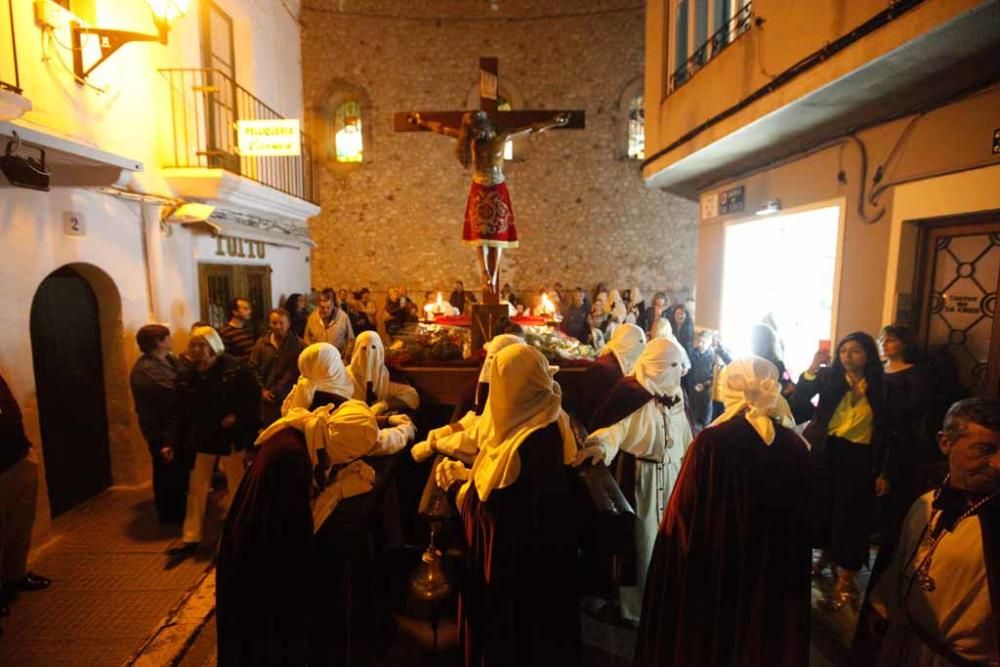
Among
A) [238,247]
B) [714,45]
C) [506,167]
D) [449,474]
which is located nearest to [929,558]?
[449,474]

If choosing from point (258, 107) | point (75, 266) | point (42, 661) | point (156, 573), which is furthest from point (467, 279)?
point (42, 661)

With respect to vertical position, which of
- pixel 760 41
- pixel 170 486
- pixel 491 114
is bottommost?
pixel 170 486

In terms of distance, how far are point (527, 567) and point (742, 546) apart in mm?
1025

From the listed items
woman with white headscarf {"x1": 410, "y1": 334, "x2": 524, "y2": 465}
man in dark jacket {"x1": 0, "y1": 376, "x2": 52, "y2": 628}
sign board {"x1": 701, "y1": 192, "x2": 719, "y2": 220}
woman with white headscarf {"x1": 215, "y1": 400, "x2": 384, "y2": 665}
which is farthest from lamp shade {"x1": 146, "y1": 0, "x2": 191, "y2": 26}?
sign board {"x1": 701, "y1": 192, "x2": 719, "y2": 220}

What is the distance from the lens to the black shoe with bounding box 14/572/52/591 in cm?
390

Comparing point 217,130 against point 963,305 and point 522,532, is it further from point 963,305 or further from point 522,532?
point 963,305

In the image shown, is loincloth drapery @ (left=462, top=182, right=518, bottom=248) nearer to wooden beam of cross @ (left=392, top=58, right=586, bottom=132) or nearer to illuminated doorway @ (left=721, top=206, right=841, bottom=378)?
wooden beam of cross @ (left=392, top=58, right=586, bottom=132)

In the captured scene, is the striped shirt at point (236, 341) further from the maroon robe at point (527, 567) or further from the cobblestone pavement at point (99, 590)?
the maroon robe at point (527, 567)

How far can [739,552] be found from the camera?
2.42 metres

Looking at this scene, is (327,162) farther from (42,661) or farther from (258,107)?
(42,661)

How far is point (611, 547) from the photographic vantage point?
256cm

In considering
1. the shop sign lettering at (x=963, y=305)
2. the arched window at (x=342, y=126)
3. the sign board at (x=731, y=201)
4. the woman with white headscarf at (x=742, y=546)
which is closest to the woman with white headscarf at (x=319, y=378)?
the woman with white headscarf at (x=742, y=546)

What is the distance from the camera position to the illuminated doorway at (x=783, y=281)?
284 inches

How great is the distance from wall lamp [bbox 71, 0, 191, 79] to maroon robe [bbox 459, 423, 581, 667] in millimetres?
5218
